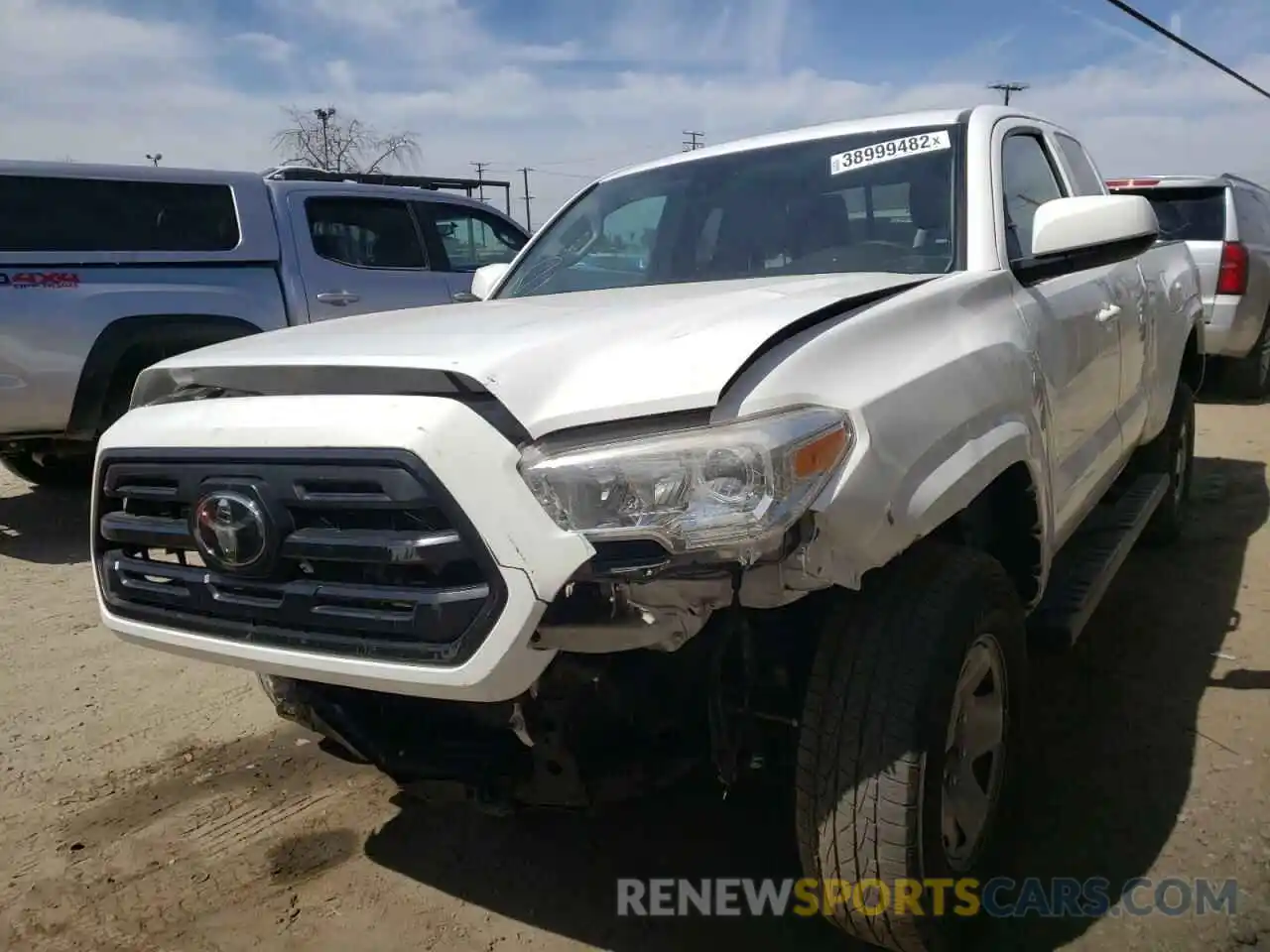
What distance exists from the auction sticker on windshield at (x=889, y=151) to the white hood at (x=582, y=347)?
59 cm

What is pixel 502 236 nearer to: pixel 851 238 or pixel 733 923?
pixel 851 238

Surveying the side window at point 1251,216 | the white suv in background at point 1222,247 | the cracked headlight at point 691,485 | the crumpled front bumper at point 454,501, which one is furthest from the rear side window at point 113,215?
the side window at point 1251,216

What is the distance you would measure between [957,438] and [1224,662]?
2.27 m

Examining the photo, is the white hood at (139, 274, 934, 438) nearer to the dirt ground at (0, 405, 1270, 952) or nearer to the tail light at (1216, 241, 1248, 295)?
the dirt ground at (0, 405, 1270, 952)

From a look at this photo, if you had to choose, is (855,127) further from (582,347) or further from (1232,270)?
(1232,270)

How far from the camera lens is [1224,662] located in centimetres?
371

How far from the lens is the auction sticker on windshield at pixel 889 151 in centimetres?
301

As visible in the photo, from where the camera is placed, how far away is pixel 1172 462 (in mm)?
4871

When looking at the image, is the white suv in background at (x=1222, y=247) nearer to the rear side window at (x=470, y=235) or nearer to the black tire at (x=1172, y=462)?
the black tire at (x=1172, y=462)

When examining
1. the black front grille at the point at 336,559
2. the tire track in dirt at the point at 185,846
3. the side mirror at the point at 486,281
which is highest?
the side mirror at the point at 486,281

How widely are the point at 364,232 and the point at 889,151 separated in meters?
5.16

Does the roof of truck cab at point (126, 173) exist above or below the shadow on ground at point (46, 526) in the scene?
above

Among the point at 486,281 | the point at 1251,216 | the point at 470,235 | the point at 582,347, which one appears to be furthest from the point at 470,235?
the point at 1251,216

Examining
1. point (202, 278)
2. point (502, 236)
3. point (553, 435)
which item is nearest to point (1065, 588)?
point (553, 435)
